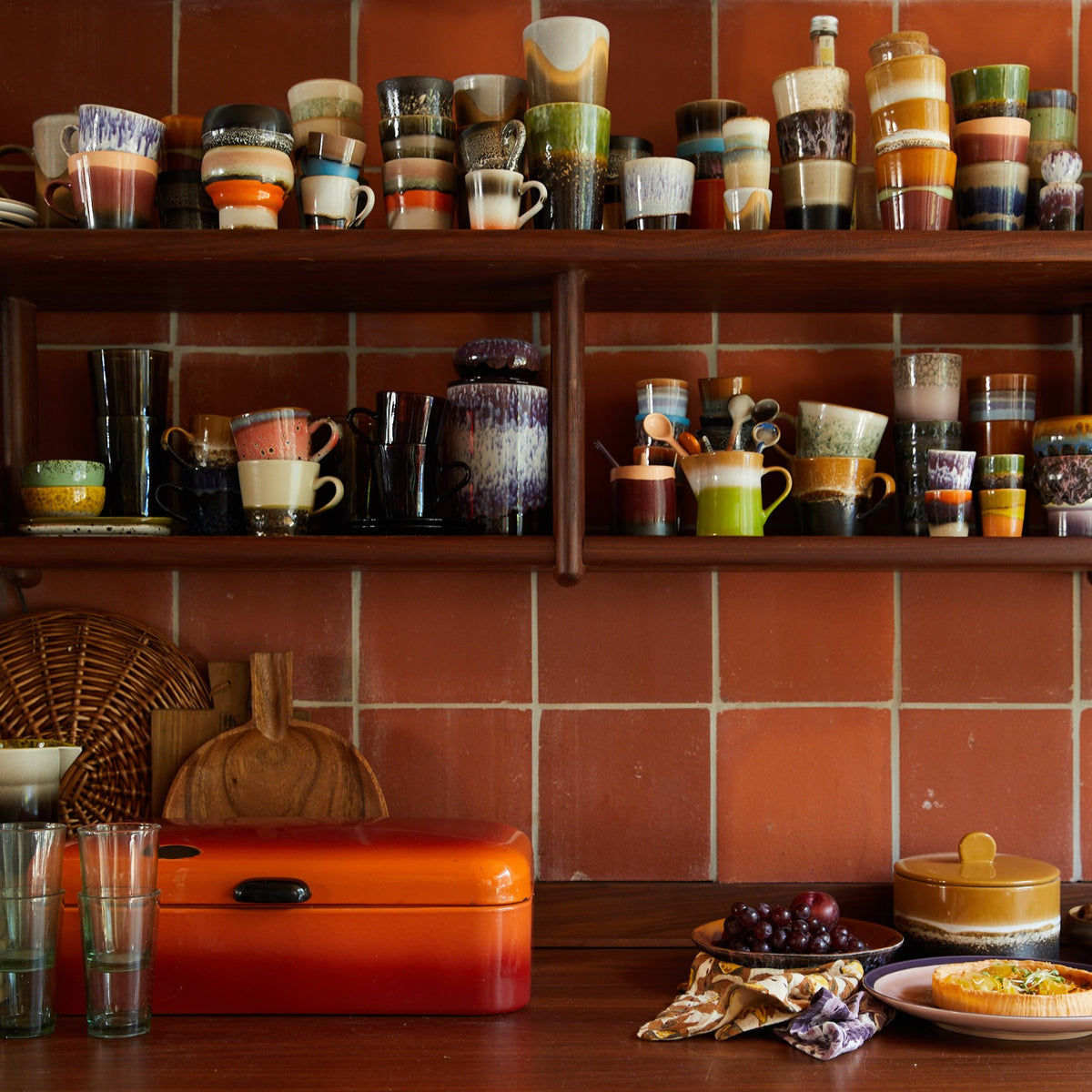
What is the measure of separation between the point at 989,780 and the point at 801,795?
0.82 feet

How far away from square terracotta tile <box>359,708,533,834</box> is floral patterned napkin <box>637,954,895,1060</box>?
0.41m

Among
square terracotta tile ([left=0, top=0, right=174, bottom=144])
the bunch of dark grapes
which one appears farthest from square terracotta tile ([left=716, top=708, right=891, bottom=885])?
square terracotta tile ([left=0, top=0, right=174, bottom=144])

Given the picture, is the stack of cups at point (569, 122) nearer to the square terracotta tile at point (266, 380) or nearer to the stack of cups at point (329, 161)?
the stack of cups at point (329, 161)

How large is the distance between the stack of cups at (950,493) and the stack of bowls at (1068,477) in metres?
0.09

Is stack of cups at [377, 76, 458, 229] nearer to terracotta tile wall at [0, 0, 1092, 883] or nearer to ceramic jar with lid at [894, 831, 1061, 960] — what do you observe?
terracotta tile wall at [0, 0, 1092, 883]

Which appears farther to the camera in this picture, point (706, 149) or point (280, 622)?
point (280, 622)

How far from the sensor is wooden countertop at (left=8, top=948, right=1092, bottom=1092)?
1103 millimetres

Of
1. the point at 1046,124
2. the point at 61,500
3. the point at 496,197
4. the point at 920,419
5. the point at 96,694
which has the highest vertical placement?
the point at 1046,124

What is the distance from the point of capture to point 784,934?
1324 millimetres

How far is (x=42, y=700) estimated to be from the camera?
158 cm

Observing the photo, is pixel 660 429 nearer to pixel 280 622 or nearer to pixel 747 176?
pixel 747 176

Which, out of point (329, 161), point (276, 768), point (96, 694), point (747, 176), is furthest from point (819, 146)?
point (96, 694)

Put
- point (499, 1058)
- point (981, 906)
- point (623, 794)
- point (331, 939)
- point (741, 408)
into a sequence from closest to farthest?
1. point (499, 1058)
2. point (331, 939)
3. point (981, 906)
4. point (741, 408)
5. point (623, 794)

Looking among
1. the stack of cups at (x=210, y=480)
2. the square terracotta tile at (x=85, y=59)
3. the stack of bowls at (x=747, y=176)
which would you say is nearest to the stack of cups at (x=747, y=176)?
the stack of bowls at (x=747, y=176)
